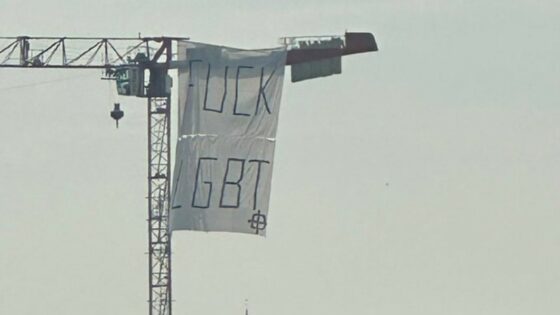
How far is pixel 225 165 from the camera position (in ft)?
577

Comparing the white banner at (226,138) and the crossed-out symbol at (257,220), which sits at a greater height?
the white banner at (226,138)

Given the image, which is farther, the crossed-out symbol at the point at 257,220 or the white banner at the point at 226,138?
the crossed-out symbol at the point at 257,220

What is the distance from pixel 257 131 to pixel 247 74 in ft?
16.9

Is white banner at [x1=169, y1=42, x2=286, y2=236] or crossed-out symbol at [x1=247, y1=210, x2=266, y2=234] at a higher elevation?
white banner at [x1=169, y1=42, x2=286, y2=236]

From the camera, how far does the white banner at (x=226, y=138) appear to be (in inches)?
6929

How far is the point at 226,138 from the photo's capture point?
6939 inches

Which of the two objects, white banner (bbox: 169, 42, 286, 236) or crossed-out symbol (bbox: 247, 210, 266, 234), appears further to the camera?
crossed-out symbol (bbox: 247, 210, 266, 234)

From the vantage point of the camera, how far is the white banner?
176 metres

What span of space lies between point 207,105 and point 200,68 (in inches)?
108

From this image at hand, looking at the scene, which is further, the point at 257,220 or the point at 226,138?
the point at 257,220

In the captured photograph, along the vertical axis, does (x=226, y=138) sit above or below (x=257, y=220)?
above

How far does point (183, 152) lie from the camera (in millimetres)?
176000

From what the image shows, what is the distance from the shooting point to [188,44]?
7190 inches

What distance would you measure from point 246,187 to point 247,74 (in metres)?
7.24
